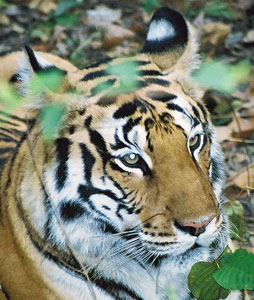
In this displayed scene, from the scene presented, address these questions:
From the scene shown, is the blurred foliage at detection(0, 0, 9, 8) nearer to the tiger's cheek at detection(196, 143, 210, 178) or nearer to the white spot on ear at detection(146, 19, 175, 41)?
the white spot on ear at detection(146, 19, 175, 41)

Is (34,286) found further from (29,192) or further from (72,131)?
(72,131)

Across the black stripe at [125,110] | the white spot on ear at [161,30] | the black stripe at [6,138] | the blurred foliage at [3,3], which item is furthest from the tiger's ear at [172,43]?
the blurred foliage at [3,3]

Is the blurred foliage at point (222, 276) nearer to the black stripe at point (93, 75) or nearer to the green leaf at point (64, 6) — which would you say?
the black stripe at point (93, 75)

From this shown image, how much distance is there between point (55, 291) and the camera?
9.75 feet

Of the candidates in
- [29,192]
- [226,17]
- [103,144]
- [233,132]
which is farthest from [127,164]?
[226,17]

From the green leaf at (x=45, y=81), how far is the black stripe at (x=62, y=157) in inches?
8.2

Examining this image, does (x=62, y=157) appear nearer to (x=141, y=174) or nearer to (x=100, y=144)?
(x=100, y=144)

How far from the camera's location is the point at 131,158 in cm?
269

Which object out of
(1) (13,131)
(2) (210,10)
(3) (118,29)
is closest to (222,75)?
(1) (13,131)

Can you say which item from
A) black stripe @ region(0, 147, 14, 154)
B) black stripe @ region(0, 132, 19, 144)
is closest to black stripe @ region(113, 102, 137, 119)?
black stripe @ region(0, 147, 14, 154)

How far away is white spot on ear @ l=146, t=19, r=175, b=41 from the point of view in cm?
305

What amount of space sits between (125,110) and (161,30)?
0.52 m

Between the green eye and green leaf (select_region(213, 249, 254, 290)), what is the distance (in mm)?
484

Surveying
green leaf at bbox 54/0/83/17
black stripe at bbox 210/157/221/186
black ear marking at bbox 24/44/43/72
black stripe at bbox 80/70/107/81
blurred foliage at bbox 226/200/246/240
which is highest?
black ear marking at bbox 24/44/43/72
